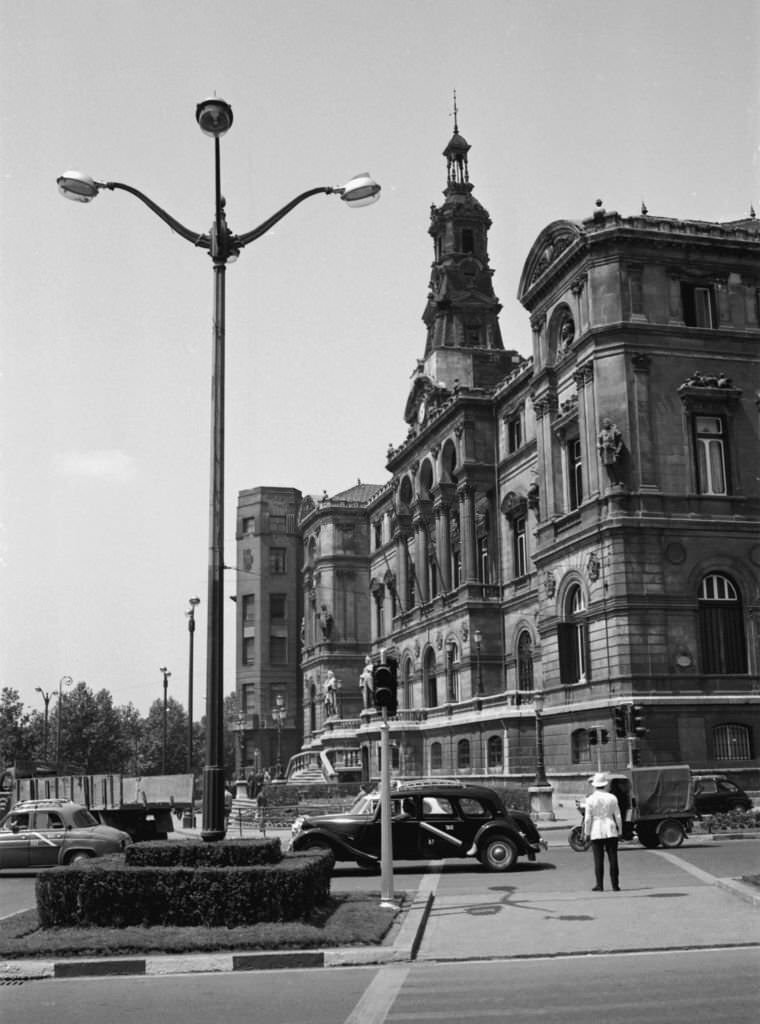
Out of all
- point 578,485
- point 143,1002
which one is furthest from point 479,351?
point 143,1002

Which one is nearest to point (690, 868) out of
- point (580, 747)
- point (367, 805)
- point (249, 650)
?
point (367, 805)

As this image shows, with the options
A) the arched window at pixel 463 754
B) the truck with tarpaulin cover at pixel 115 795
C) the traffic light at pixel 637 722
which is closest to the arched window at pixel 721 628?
the traffic light at pixel 637 722

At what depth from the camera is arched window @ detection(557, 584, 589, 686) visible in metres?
46.3

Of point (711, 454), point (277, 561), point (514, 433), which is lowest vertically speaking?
point (711, 454)

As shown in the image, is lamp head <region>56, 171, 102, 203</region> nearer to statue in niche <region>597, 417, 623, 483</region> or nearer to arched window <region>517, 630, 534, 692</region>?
statue in niche <region>597, 417, 623, 483</region>

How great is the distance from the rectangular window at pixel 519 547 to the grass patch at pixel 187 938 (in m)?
48.1

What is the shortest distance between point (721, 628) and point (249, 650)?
69612mm

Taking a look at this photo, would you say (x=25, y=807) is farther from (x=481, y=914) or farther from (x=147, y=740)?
(x=147, y=740)

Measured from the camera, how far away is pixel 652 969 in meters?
12.0

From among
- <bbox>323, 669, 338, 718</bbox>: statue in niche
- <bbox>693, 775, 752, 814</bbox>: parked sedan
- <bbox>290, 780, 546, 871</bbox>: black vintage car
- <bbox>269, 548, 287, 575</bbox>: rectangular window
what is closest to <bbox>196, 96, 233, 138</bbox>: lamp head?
<bbox>290, 780, 546, 871</bbox>: black vintage car

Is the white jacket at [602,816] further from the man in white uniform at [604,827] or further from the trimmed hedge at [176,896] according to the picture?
the trimmed hedge at [176,896]

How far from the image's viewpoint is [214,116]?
1623 cm

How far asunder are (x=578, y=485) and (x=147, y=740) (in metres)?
113

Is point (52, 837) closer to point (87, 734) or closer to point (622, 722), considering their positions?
point (622, 722)
